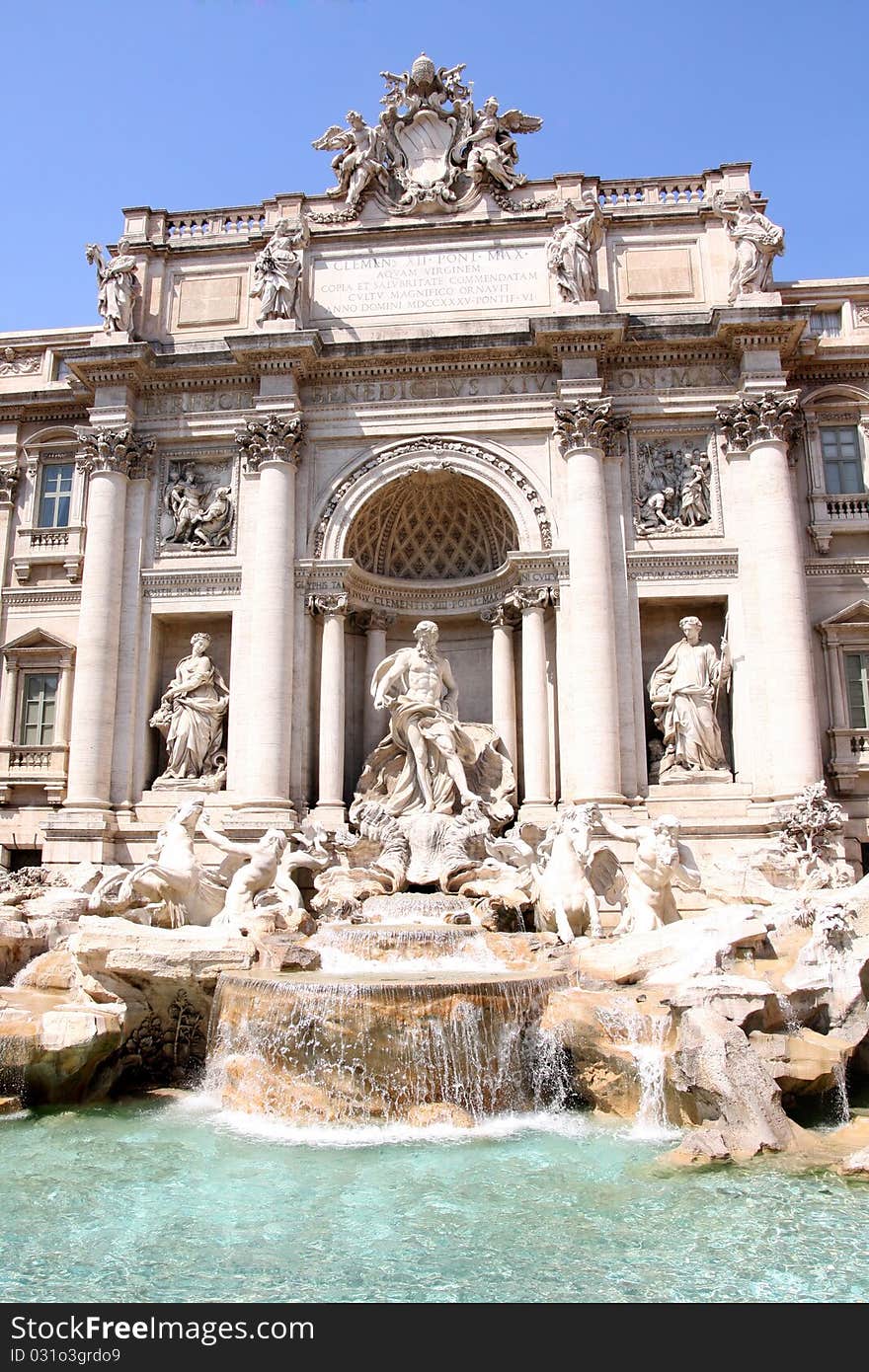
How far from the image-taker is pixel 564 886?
46.5ft

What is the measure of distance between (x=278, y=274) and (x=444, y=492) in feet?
17.8

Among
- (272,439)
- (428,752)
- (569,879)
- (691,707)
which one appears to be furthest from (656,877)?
(272,439)

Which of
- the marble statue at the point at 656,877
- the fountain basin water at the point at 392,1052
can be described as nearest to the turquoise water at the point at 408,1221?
the fountain basin water at the point at 392,1052

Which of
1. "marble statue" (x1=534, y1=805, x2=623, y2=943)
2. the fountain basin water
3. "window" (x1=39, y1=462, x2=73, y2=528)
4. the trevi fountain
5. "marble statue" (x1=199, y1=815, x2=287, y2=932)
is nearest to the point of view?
the fountain basin water

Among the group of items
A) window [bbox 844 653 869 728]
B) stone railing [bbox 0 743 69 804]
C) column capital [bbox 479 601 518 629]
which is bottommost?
stone railing [bbox 0 743 69 804]

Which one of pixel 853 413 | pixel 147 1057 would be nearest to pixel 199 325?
pixel 853 413

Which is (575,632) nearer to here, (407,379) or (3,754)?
(407,379)

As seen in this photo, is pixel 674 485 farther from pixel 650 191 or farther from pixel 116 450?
pixel 116 450

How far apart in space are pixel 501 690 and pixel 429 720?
88.7 inches

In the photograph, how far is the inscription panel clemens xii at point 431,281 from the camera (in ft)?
68.4

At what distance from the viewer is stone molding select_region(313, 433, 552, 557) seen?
1981 cm

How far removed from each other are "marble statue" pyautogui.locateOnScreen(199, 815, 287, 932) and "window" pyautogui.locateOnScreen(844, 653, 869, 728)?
10959mm

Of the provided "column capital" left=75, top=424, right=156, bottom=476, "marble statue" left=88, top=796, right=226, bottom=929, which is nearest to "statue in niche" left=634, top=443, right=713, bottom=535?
"column capital" left=75, top=424, right=156, bottom=476

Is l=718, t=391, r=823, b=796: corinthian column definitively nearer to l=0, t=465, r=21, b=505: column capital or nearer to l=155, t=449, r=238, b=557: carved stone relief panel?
l=155, t=449, r=238, b=557: carved stone relief panel
